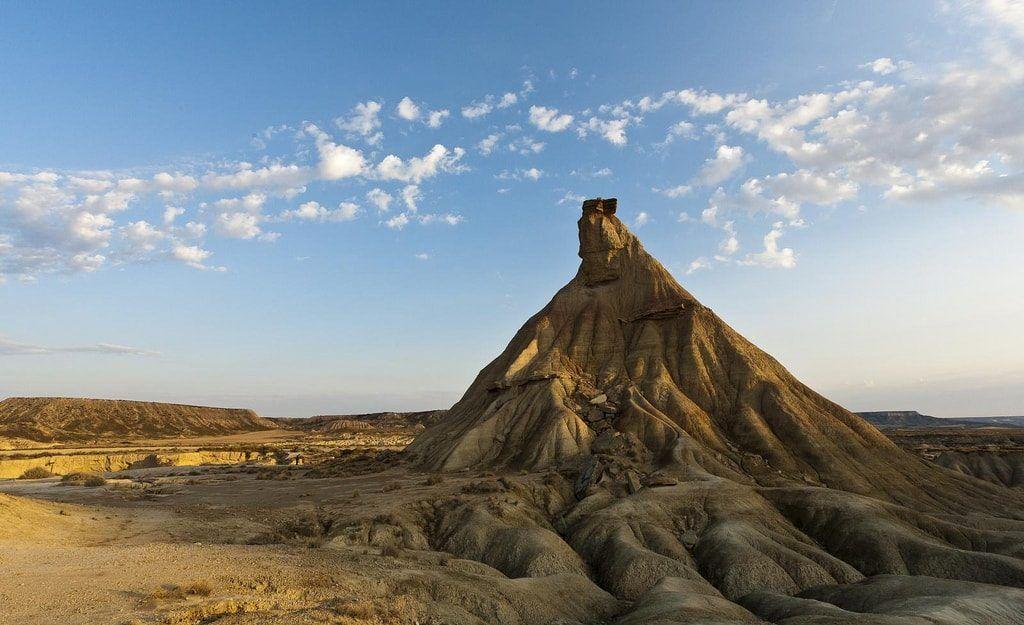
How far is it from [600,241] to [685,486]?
36264mm

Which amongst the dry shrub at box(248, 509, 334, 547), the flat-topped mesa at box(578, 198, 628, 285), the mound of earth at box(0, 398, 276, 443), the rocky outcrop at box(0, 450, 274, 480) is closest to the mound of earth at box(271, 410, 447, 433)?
the mound of earth at box(0, 398, 276, 443)

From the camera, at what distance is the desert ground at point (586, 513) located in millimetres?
16250

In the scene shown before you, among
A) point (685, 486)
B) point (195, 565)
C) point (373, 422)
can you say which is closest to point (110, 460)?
point (195, 565)

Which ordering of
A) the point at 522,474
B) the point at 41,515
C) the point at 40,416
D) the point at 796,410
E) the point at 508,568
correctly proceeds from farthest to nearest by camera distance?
the point at 40,416 < the point at 796,410 < the point at 522,474 < the point at 508,568 < the point at 41,515

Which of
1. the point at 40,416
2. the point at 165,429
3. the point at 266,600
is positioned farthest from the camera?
the point at 165,429

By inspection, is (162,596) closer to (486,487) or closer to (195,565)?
(195,565)

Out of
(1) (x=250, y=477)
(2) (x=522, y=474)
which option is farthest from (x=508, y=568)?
(1) (x=250, y=477)

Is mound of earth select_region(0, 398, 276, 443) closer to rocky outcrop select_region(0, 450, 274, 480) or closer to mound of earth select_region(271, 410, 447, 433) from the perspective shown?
mound of earth select_region(271, 410, 447, 433)

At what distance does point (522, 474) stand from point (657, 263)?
33.9 m

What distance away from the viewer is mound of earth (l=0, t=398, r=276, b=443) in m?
122

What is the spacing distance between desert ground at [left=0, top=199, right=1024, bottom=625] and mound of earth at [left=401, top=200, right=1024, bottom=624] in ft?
0.51

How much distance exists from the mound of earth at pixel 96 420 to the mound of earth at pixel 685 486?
373 ft

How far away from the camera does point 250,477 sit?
52344 mm

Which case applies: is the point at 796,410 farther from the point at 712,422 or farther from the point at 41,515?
the point at 41,515
